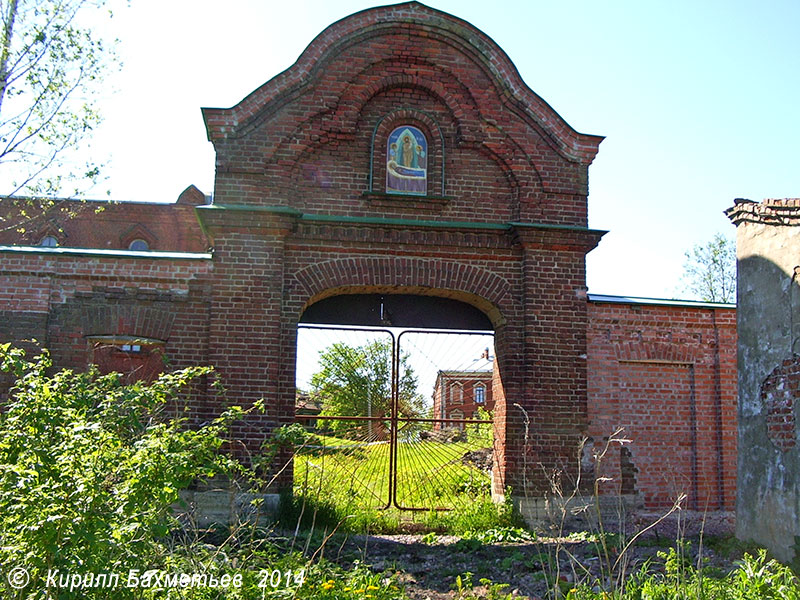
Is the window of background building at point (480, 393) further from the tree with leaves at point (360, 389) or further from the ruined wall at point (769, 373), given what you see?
the ruined wall at point (769, 373)

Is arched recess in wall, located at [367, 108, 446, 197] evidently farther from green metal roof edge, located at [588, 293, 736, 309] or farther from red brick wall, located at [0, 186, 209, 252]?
red brick wall, located at [0, 186, 209, 252]

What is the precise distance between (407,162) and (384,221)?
958mm

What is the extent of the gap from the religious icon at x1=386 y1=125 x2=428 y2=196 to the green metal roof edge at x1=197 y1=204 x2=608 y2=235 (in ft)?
1.59

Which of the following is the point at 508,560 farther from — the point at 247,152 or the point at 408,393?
the point at 247,152

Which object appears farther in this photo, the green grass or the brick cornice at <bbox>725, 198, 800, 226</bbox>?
the green grass

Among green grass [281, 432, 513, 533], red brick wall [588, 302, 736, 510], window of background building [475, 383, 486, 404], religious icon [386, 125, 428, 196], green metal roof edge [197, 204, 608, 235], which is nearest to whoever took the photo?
green grass [281, 432, 513, 533]

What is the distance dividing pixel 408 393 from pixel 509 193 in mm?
3102

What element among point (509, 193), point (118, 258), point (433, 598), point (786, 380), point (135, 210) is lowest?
point (433, 598)

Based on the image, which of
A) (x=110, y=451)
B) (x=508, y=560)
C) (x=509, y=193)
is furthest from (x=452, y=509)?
(x=110, y=451)

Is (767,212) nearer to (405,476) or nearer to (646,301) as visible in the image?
(646,301)

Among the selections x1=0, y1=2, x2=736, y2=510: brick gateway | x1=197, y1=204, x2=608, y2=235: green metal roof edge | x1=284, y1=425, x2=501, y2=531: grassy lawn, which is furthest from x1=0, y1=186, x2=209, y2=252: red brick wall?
x1=197, y1=204, x2=608, y2=235: green metal roof edge

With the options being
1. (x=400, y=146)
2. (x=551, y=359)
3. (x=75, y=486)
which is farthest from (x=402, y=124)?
(x=75, y=486)

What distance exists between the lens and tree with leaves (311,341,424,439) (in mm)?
10609

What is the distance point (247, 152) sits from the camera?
9.85 m
